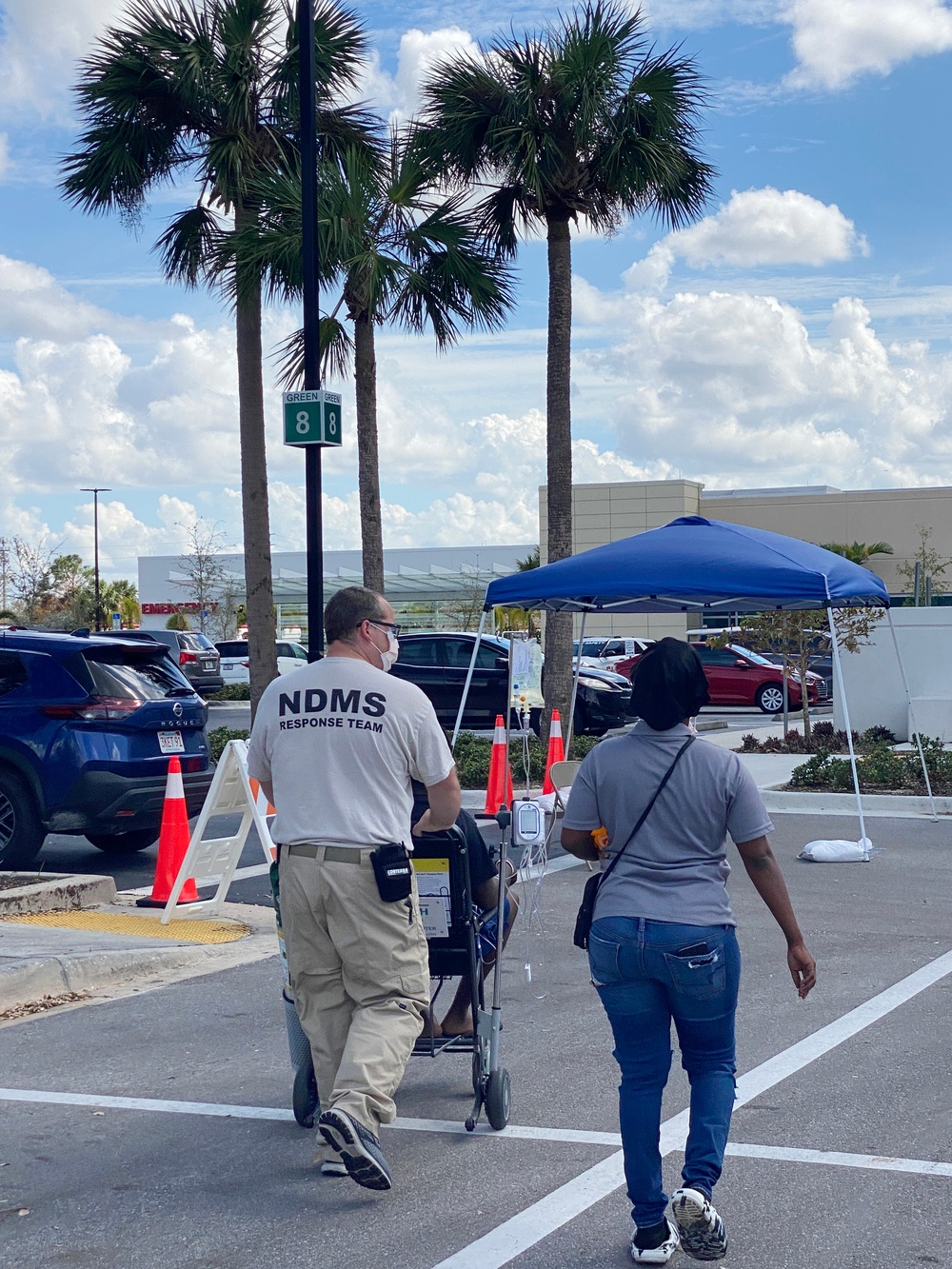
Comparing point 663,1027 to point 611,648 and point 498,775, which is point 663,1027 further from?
point 611,648

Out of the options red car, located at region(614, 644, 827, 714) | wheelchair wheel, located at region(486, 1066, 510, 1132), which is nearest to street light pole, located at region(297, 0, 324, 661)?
wheelchair wheel, located at region(486, 1066, 510, 1132)

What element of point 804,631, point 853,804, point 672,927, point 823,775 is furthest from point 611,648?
point 672,927

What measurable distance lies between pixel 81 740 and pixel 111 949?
2.67 metres

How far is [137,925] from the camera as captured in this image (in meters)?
8.96

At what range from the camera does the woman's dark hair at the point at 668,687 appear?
158 inches

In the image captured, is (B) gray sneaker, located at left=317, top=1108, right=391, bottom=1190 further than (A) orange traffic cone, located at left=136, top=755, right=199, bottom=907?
No

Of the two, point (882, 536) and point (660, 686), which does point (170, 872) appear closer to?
point (660, 686)

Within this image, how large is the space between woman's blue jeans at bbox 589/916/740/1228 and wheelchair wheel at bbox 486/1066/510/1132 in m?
1.14

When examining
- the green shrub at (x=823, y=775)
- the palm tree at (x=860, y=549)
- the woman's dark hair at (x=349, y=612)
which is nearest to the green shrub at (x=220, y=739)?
the green shrub at (x=823, y=775)

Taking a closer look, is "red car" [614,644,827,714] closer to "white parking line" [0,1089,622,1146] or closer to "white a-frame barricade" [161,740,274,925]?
"white a-frame barricade" [161,740,274,925]

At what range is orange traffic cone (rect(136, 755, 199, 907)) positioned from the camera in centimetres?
973

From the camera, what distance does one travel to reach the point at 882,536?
164 feet

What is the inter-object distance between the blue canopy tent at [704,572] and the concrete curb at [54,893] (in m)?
4.22

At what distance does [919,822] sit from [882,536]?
1511 inches
